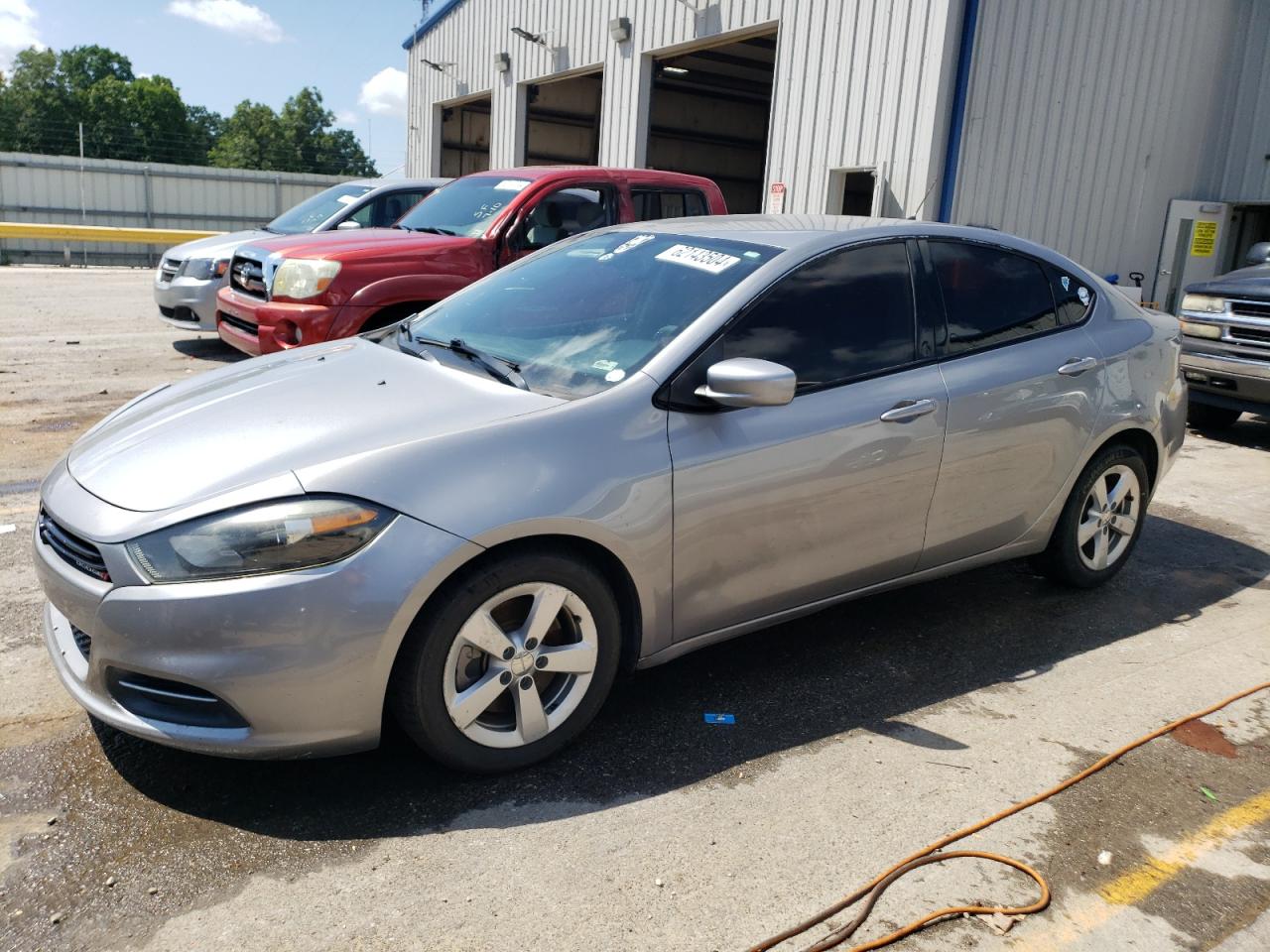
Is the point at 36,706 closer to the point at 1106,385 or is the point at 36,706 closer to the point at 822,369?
the point at 822,369

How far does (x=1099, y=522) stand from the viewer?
Answer: 4.66 metres

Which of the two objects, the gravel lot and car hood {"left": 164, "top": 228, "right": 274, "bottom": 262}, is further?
car hood {"left": 164, "top": 228, "right": 274, "bottom": 262}

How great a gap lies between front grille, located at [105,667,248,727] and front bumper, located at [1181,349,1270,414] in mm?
7411

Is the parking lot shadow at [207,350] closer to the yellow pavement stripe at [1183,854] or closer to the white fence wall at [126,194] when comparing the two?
the yellow pavement stripe at [1183,854]

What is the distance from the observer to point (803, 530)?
349 centimetres

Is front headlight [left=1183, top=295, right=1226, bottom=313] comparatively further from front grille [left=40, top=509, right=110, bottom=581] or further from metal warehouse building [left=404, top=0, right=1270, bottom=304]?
front grille [left=40, top=509, right=110, bottom=581]

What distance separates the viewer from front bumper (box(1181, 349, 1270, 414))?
8031 millimetres

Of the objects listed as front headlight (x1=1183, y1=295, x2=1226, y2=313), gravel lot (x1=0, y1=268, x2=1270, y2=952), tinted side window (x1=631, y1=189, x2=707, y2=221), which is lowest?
gravel lot (x1=0, y1=268, x2=1270, y2=952)

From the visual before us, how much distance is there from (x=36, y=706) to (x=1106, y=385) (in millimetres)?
4190

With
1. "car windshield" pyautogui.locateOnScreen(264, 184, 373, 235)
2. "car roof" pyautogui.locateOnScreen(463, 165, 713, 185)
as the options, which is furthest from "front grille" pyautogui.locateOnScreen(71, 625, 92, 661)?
"car windshield" pyautogui.locateOnScreen(264, 184, 373, 235)

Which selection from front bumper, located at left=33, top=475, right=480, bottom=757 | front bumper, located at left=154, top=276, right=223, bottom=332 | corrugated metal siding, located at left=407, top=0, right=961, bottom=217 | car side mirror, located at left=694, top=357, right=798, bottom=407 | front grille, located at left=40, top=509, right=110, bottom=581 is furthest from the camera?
corrugated metal siding, located at left=407, top=0, right=961, bottom=217

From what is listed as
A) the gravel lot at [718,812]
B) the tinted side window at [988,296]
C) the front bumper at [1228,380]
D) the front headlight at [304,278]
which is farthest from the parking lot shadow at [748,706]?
the front headlight at [304,278]

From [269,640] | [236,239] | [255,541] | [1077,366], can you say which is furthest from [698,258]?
[236,239]

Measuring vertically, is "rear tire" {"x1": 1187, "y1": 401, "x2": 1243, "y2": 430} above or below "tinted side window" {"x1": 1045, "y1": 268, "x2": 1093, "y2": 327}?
below
